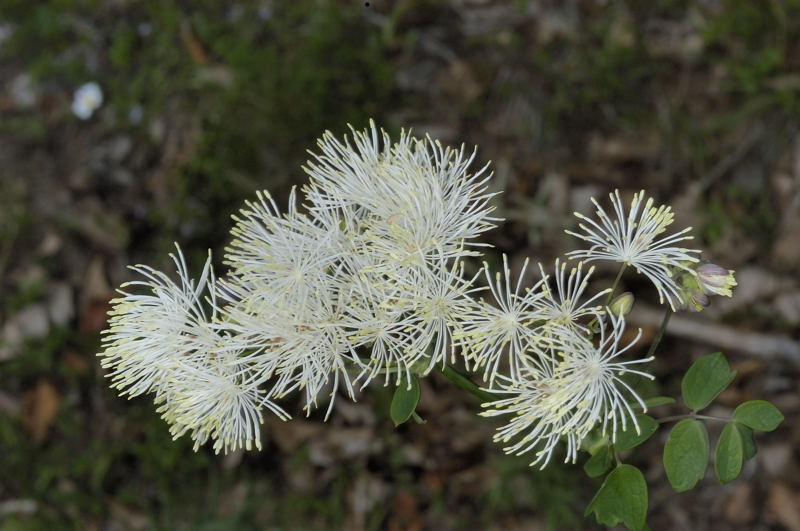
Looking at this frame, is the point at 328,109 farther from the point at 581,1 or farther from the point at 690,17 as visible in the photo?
the point at 690,17

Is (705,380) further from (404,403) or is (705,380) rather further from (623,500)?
(404,403)

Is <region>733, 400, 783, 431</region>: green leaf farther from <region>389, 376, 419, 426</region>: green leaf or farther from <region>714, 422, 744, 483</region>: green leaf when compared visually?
<region>389, 376, 419, 426</region>: green leaf

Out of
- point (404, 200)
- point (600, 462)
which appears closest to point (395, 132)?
point (404, 200)

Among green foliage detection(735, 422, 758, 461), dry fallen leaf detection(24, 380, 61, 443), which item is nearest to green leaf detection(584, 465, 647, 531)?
green foliage detection(735, 422, 758, 461)

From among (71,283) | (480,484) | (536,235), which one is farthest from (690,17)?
(71,283)

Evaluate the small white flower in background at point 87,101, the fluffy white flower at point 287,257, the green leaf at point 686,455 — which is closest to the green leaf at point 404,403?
the fluffy white flower at point 287,257

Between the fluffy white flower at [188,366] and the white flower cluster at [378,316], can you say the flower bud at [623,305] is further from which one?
the fluffy white flower at [188,366]
